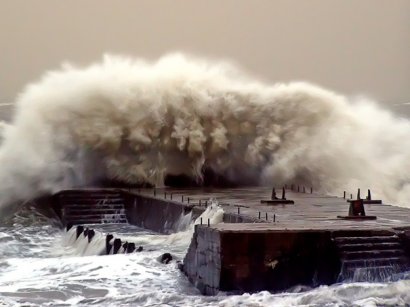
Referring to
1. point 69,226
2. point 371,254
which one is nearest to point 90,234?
point 69,226

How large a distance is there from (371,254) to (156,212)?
6247 millimetres

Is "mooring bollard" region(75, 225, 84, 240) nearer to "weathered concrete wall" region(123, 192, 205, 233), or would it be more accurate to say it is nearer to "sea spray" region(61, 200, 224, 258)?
"sea spray" region(61, 200, 224, 258)

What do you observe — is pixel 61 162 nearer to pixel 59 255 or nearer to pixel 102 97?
pixel 102 97

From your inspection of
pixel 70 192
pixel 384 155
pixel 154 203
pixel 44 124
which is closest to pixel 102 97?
pixel 44 124


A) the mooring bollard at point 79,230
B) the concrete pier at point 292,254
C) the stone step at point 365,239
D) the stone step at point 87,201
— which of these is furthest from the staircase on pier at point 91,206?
the stone step at point 365,239

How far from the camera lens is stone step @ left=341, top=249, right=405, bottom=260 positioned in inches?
352

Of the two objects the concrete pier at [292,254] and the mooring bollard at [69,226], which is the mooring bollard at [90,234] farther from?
the concrete pier at [292,254]

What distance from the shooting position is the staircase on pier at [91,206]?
1583 cm

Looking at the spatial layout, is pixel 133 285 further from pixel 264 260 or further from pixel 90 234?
pixel 90 234

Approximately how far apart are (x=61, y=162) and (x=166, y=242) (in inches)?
309

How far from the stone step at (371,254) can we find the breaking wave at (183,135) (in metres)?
10.6

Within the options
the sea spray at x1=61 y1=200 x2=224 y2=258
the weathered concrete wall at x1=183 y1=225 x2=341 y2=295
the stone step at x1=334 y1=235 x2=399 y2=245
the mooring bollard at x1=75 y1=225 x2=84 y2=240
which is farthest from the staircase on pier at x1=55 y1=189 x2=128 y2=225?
the stone step at x1=334 y1=235 x2=399 y2=245

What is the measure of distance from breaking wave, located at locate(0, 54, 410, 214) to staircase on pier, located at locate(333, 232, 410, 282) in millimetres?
10538

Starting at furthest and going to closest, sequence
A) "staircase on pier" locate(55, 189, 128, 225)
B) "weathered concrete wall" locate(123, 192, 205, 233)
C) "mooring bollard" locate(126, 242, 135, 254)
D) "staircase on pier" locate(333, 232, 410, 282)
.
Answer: "staircase on pier" locate(55, 189, 128, 225)
"weathered concrete wall" locate(123, 192, 205, 233)
"mooring bollard" locate(126, 242, 135, 254)
"staircase on pier" locate(333, 232, 410, 282)
